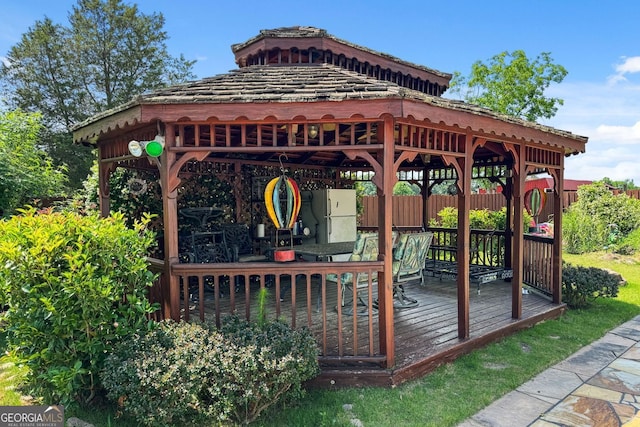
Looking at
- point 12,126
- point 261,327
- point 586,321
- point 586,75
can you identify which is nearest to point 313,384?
point 261,327

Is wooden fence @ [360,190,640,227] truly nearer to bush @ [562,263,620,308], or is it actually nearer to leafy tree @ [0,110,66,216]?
bush @ [562,263,620,308]

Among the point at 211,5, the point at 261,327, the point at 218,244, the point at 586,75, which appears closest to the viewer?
the point at 261,327

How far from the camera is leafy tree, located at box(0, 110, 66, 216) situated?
6082 mm

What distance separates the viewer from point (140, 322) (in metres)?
3.39

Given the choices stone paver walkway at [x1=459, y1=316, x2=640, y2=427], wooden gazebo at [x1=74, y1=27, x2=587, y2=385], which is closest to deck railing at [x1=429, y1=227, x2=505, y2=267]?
wooden gazebo at [x1=74, y1=27, x2=587, y2=385]

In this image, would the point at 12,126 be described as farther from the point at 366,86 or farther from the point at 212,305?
the point at 366,86

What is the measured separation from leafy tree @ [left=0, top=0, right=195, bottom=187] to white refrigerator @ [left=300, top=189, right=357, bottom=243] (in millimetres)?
12248

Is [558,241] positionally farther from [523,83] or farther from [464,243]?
[523,83]

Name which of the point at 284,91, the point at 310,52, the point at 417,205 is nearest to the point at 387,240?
the point at 284,91

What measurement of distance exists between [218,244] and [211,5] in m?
8.85

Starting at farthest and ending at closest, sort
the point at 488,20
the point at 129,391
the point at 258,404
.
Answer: the point at 488,20
the point at 258,404
the point at 129,391

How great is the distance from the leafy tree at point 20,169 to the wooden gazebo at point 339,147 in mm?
1724

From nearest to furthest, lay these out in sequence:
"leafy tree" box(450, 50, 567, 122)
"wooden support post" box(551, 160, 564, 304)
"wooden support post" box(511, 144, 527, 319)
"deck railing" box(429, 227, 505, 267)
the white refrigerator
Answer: "wooden support post" box(511, 144, 527, 319) → "wooden support post" box(551, 160, 564, 304) → "deck railing" box(429, 227, 505, 267) → the white refrigerator → "leafy tree" box(450, 50, 567, 122)

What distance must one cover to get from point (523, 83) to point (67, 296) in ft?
60.7
